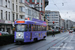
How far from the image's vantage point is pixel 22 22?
62.5 feet

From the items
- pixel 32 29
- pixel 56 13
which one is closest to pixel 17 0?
pixel 32 29

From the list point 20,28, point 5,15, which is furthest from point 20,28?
point 5,15

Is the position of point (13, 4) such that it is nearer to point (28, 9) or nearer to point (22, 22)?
point (28, 9)

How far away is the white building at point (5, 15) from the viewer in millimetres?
37312

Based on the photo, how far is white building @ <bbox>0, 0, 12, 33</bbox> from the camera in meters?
37.3

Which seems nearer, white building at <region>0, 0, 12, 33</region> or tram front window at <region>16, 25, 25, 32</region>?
tram front window at <region>16, 25, 25, 32</region>

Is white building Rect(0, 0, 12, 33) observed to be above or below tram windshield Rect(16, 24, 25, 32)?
above

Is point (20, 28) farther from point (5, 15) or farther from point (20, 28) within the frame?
point (5, 15)

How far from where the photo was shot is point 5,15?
3897 centimetres

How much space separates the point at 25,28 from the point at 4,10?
2099 cm

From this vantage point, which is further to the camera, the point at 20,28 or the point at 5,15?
the point at 5,15

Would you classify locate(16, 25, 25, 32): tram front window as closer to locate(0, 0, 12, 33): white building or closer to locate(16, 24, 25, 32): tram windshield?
locate(16, 24, 25, 32): tram windshield

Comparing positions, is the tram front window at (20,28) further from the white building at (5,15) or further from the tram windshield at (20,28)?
the white building at (5,15)

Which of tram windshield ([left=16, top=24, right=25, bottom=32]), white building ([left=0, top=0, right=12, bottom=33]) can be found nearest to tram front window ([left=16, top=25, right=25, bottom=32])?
tram windshield ([left=16, top=24, right=25, bottom=32])
